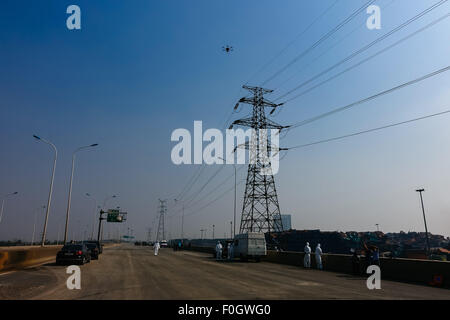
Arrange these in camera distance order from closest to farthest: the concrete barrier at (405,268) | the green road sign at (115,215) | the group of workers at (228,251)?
the concrete barrier at (405,268), the group of workers at (228,251), the green road sign at (115,215)

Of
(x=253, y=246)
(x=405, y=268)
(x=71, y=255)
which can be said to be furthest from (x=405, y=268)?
(x=71, y=255)

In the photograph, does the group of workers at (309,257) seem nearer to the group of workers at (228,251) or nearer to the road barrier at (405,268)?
the road barrier at (405,268)

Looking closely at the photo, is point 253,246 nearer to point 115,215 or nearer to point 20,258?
point 20,258

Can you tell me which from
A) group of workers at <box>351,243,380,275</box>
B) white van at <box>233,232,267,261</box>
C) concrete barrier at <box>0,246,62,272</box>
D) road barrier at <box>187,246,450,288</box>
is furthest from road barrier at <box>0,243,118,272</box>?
road barrier at <box>187,246,450,288</box>

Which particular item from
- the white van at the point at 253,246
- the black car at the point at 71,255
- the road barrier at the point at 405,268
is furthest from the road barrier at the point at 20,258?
the road barrier at the point at 405,268

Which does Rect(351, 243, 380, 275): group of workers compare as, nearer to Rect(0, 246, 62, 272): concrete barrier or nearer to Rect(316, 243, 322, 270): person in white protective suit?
Rect(316, 243, 322, 270): person in white protective suit

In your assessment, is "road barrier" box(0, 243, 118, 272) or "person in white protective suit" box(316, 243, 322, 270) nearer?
"road barrier" box(0, 243, 118, 272)

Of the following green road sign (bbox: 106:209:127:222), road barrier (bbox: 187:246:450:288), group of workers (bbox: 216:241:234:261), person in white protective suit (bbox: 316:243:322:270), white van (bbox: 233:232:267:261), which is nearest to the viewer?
road barrier (bbox: 187:246:450:288)

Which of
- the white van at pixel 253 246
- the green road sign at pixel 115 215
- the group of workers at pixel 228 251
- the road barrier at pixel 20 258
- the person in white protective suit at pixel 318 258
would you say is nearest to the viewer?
the road barrier at pixel 20 258

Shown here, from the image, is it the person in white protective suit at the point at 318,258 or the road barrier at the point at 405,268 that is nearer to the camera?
the road barrier at the point at 405,268

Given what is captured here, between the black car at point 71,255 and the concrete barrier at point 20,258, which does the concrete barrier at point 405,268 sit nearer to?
the black car at point 71,255
